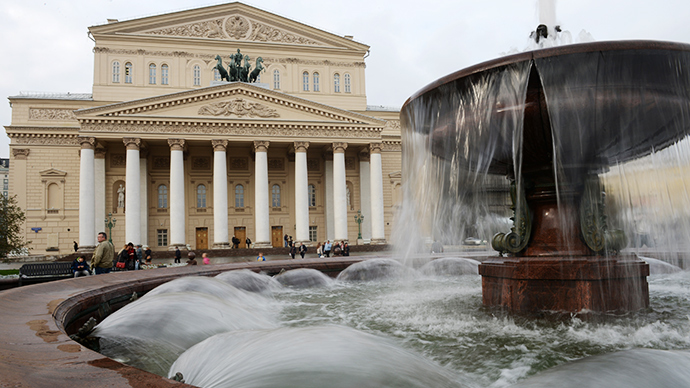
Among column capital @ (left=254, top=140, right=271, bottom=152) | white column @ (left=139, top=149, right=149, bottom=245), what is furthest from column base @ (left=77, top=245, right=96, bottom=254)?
column capital @ (left=254, top=140, right=271, bottom=152)

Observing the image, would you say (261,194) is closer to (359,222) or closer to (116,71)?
(359,222)

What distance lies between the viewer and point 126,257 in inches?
489

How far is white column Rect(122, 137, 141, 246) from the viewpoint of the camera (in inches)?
1214

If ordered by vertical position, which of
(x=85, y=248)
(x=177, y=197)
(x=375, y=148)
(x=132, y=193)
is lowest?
(x=85, y=248)

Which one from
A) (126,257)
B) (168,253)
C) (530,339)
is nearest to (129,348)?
(530,339)

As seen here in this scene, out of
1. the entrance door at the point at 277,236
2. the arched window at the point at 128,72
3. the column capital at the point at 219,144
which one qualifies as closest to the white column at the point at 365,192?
the entrance door at the point at 277,236

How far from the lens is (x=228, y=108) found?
3312 cm

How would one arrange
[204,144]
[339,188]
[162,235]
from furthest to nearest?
[162,235] < [204,144] < [339,188]

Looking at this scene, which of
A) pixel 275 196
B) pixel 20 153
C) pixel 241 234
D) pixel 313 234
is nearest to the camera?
pixel 20 153

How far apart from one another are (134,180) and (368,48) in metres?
24.5

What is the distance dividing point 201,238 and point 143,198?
17.6ft

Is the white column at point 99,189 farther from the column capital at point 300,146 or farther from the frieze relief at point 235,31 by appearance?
the column capital at point 300,146

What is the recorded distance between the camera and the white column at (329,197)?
37.6 m

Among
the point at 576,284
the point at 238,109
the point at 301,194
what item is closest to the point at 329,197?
the point at 301,194
